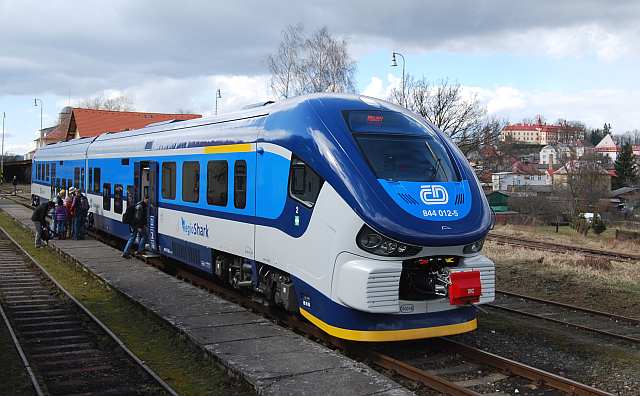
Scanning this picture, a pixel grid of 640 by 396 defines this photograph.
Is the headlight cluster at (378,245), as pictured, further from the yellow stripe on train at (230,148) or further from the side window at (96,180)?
the side window at (96,180)

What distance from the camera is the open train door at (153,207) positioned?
13630mm

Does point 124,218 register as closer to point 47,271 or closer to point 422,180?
point 47,271

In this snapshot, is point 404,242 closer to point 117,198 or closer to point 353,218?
point 353,218

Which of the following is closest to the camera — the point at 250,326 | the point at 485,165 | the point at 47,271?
the point at 250,326

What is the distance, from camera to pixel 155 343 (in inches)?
337

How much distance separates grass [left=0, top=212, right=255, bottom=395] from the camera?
685 cm

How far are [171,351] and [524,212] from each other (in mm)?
53039

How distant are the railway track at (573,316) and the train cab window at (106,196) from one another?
10938 mm

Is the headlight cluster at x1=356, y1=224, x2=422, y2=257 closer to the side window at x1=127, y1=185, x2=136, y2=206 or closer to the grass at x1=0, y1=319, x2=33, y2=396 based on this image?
the grass at x1=0, y1=319, x2=33, y2=396

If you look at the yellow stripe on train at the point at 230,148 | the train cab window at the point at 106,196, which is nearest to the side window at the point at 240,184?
the yellow stripe on train at the point at 230,148

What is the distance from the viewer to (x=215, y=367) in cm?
730

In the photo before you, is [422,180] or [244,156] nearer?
[422,180]

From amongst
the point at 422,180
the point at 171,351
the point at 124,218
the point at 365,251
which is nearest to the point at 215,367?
the point at 171,351

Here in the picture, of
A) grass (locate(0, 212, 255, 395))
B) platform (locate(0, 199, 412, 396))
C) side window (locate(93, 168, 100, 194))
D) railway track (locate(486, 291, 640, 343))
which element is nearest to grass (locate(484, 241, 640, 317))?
railway track (locate(486, 291, 640, 343))
